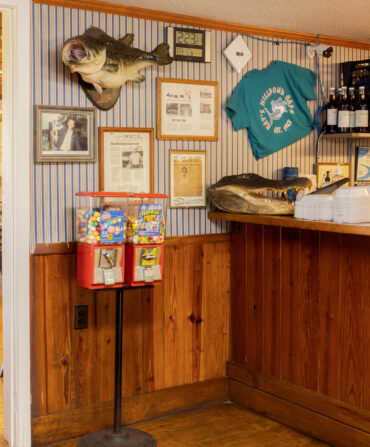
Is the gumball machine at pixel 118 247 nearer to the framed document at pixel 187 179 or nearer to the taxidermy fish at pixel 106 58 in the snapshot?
the framed document at pixel 187 179

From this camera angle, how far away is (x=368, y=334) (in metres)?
3.21

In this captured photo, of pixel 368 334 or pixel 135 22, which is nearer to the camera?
pixel 368 334

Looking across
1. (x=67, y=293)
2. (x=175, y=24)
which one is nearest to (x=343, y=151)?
(x=175, y=24)

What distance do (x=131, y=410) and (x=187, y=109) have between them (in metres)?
1.90

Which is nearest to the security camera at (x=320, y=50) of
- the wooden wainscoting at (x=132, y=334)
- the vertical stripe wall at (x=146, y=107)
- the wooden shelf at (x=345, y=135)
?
the vertical stripe wall at (x=146, y=107)

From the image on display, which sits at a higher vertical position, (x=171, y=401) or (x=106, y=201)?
(x=106, y=201)

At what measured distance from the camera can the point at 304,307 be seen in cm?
360

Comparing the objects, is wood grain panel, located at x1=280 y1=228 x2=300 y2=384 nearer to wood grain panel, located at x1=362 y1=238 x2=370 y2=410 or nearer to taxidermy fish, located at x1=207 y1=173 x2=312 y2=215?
taxidermy fish, located at x1=207 y1=173 x2=312 y2=215

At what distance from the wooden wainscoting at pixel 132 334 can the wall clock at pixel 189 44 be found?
1145 millimetres

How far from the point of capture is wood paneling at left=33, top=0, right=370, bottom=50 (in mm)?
3467

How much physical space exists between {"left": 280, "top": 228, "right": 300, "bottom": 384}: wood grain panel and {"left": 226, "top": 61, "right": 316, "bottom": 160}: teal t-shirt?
77 centimetres

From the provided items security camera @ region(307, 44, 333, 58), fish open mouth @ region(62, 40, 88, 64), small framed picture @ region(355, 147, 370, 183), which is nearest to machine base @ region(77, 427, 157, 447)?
fish open mouth @ region(62, 40, 88, 64)

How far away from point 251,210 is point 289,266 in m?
0.41

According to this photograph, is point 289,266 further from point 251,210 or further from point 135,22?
point 135,22
